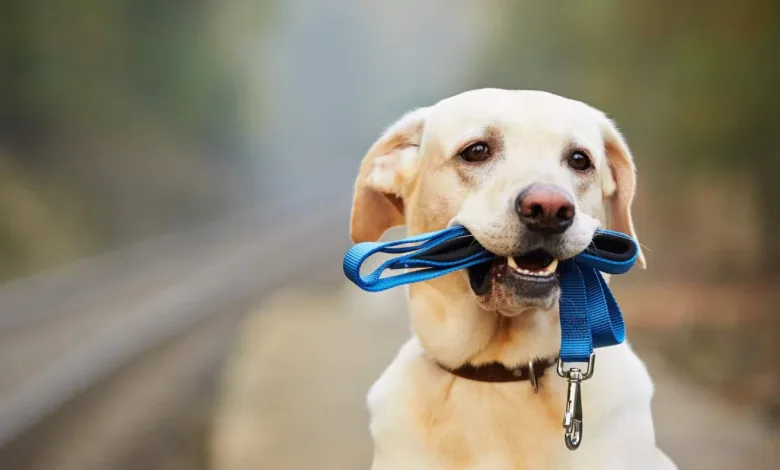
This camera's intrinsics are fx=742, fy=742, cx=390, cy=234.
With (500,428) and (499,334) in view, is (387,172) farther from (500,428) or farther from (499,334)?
(500,428)

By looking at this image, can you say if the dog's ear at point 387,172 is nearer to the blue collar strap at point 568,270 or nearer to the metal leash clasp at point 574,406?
the blue collar strap at point 568,270

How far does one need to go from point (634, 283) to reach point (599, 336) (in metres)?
1.21

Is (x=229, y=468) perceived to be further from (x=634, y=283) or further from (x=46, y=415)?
(x=634, y=283)

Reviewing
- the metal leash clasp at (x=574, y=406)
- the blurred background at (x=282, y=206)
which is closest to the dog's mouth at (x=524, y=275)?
the metal leash clasp at (x=574, y=406)

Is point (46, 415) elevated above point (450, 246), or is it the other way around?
point (450, 246)

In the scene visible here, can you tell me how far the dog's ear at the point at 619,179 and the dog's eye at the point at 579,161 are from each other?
88 mm

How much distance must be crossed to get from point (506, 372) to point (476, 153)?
341 mm

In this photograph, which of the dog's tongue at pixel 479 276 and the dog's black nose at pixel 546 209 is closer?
the dog's black nose at pixel 546 209

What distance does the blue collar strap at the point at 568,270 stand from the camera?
3.30ft

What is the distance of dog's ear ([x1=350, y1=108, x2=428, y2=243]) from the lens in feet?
4.14

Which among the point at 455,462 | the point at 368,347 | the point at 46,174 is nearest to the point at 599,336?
the point at 455,462

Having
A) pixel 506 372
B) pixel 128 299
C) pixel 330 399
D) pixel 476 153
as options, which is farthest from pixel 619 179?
pixel 128 299

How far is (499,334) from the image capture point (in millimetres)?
1145

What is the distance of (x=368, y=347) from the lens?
2004 mm
